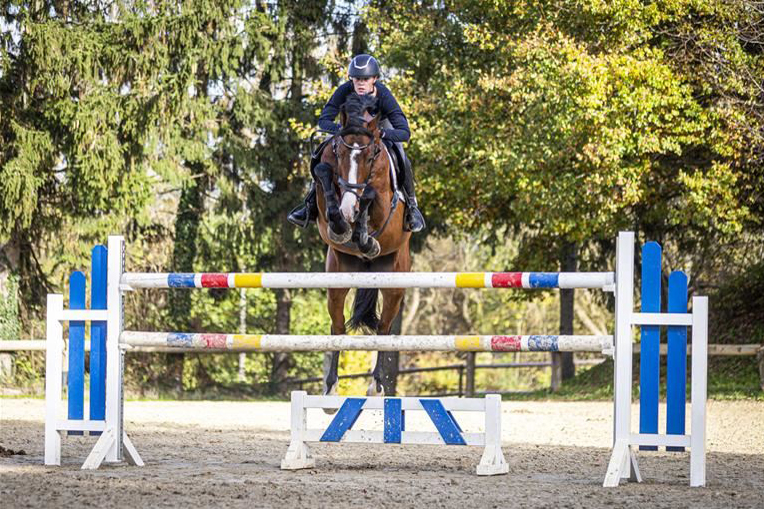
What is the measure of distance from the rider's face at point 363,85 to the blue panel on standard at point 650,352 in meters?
2.34

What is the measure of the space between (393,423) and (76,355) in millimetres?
1932

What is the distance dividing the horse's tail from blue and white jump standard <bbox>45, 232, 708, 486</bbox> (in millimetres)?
1966

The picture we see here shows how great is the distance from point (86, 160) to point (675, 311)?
13.3 m

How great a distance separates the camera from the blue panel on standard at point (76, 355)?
5.95 metres

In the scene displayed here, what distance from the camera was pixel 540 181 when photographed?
589 inches

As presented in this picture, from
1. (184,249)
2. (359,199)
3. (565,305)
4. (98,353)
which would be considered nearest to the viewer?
(98,353)

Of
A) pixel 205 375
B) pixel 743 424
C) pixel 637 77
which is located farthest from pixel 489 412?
pixel 205 375

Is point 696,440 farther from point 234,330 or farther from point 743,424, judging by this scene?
point 234,330

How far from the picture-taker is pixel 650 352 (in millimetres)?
5352

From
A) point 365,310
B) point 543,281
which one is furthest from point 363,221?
point 543,281

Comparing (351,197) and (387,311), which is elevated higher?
(351,197)

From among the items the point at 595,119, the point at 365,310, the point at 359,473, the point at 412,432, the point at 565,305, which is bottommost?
the point at 359,473

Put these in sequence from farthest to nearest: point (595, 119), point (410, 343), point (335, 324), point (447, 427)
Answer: point (595, 119) < point (335, 324) < point (447, 427) < point (410, 343)

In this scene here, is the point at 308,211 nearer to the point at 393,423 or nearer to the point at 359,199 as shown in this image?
the point at 359,199
